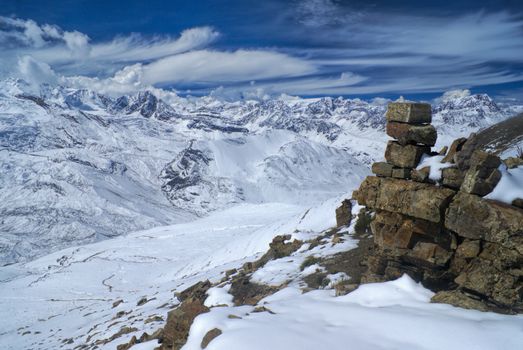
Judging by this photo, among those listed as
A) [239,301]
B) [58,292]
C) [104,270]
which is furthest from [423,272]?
[104,270]

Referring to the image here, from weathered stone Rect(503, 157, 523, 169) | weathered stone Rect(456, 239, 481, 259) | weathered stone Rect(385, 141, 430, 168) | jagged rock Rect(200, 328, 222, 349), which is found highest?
weathered stone Rect(385, 141, 430, 168)

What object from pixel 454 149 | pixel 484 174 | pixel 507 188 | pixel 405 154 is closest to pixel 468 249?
pixel 507 188

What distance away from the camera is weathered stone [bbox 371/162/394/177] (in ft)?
55.0

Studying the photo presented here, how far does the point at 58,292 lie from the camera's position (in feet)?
301

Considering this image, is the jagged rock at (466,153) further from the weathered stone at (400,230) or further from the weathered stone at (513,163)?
the weathered stone at (400,230)

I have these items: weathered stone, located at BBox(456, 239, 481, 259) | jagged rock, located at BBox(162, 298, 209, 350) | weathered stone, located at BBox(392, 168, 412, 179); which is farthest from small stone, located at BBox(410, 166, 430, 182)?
jagged rock, located at BBox(162, 298, 209, 350)

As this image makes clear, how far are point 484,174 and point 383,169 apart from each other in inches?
164

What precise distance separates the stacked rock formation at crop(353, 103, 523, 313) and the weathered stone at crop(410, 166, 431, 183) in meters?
0.04

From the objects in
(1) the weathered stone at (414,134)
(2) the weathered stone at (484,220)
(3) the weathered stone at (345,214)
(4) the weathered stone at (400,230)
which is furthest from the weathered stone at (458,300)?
(3) the weathered stone at (345,214)

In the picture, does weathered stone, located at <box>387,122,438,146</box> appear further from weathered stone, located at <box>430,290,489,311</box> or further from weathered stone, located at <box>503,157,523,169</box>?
weathered stone, located at <box>430,290,489,311</box>

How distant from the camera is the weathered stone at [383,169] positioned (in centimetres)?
1675

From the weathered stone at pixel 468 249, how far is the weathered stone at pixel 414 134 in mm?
4352

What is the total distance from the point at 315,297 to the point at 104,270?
11423cm

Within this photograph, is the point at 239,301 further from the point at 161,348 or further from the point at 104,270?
the point at 104,270
